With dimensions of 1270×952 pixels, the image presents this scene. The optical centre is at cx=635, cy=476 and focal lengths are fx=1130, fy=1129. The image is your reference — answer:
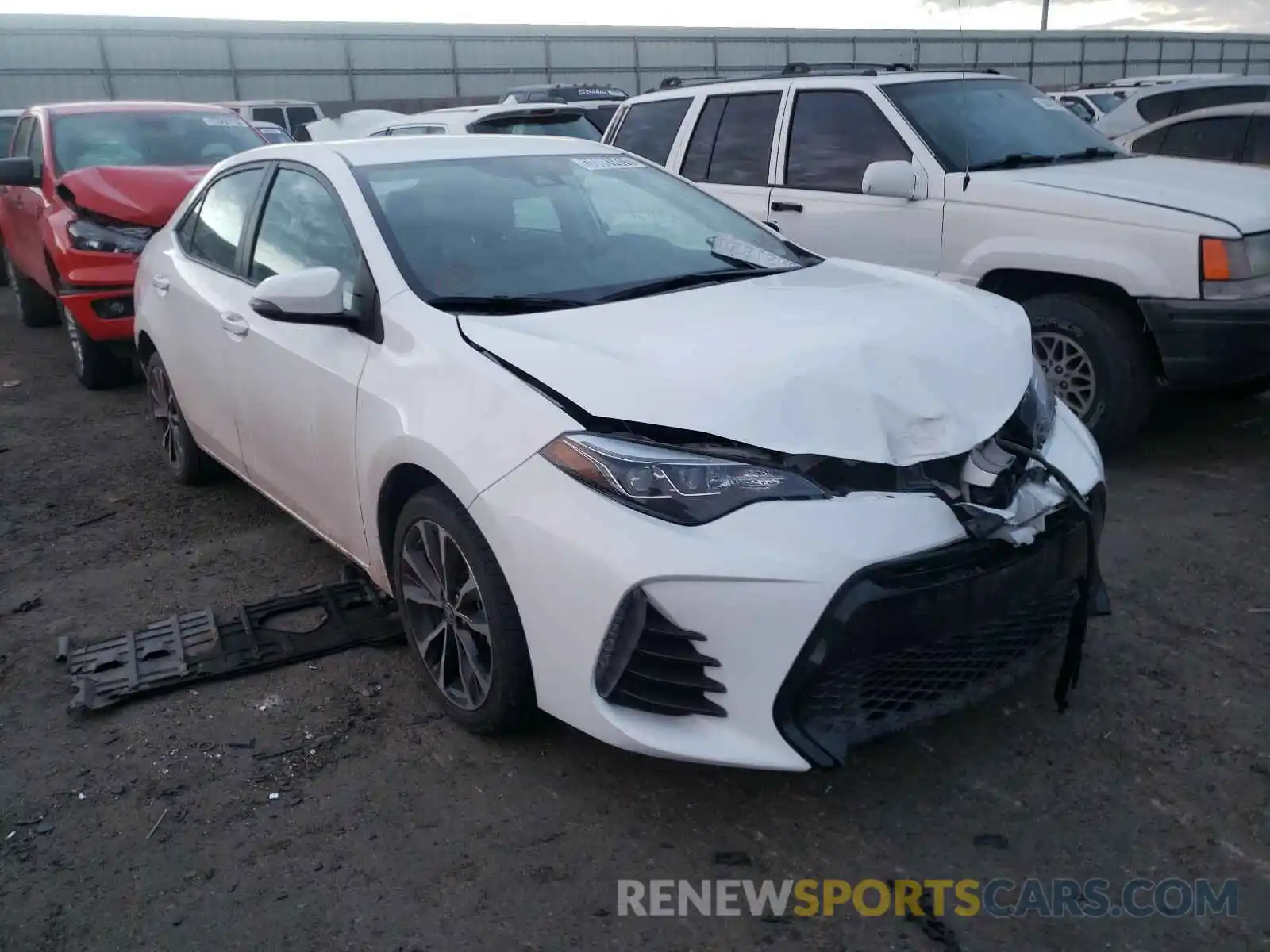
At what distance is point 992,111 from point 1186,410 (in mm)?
1941

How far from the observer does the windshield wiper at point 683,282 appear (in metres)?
3.49

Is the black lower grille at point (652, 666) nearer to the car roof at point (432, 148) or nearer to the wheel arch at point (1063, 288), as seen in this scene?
the car roof at point (432, 148)

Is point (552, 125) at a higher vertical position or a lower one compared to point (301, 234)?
higher

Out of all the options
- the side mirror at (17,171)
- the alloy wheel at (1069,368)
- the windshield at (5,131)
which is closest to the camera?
the alloy wheel at (1069,368)

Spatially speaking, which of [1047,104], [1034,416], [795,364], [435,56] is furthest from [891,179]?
[435,56]

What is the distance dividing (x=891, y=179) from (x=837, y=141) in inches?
30.6

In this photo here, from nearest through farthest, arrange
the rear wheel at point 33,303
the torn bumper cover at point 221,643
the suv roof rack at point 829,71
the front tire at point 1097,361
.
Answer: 1. the torn bumper cover at point 221,643
2. the front tire at point 1097,361
3. the suv roof rack at point 829,71
4. the rear wheel at point 33,303

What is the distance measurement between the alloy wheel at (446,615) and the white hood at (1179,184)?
362cm

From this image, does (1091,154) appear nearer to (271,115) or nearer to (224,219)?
(224,219)

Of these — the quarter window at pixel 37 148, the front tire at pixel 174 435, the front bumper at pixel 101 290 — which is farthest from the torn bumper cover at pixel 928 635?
the quarter window at pixel 37 148

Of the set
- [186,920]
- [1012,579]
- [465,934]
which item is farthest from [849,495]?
[186,920]

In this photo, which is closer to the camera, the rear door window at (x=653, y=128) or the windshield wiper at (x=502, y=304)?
the windshield wiper at (x=502, y=304)

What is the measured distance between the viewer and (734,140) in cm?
672

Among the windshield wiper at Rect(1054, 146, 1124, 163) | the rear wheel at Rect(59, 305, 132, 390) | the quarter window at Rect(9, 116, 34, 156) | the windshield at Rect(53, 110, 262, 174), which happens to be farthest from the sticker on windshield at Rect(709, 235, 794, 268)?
the quarter window at Rect(9, 116, 34, 156)
